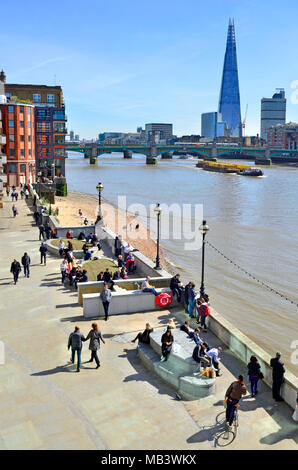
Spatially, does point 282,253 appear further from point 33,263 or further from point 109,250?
point 33,263

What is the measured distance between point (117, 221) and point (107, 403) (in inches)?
Answer: 1699

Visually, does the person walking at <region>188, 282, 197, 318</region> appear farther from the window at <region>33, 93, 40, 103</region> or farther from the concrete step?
the window at <region>33, 93, 40, 103</region>

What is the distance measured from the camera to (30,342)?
14.7 meters

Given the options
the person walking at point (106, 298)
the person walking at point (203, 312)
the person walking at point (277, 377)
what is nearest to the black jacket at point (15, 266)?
the person walking at point (106, 298)

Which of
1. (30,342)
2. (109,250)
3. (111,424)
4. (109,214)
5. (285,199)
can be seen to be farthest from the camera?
(285,199)

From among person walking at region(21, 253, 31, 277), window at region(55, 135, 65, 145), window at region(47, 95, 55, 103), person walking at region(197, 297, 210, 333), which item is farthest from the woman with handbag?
window at region(47, 95, 55, 103)

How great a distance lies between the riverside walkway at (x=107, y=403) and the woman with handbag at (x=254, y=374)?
0.91ft

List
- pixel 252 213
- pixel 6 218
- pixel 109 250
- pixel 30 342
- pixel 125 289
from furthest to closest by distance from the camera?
pixel 252 213 < pixel 6 218 < pixel 109 250 < pixel 125 289 < pixel 30 342

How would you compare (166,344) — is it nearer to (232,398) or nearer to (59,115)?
(232,398)

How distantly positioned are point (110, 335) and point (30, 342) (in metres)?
2.49

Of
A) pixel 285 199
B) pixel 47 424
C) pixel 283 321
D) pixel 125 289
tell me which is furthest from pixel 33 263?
pixel 285 199

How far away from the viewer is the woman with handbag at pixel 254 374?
11.7 meters

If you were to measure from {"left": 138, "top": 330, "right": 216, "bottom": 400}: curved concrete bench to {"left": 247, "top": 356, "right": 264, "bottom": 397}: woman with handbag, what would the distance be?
0.95 m

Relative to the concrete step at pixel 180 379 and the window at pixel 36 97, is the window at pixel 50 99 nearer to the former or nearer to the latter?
the window at pixel 36 97
